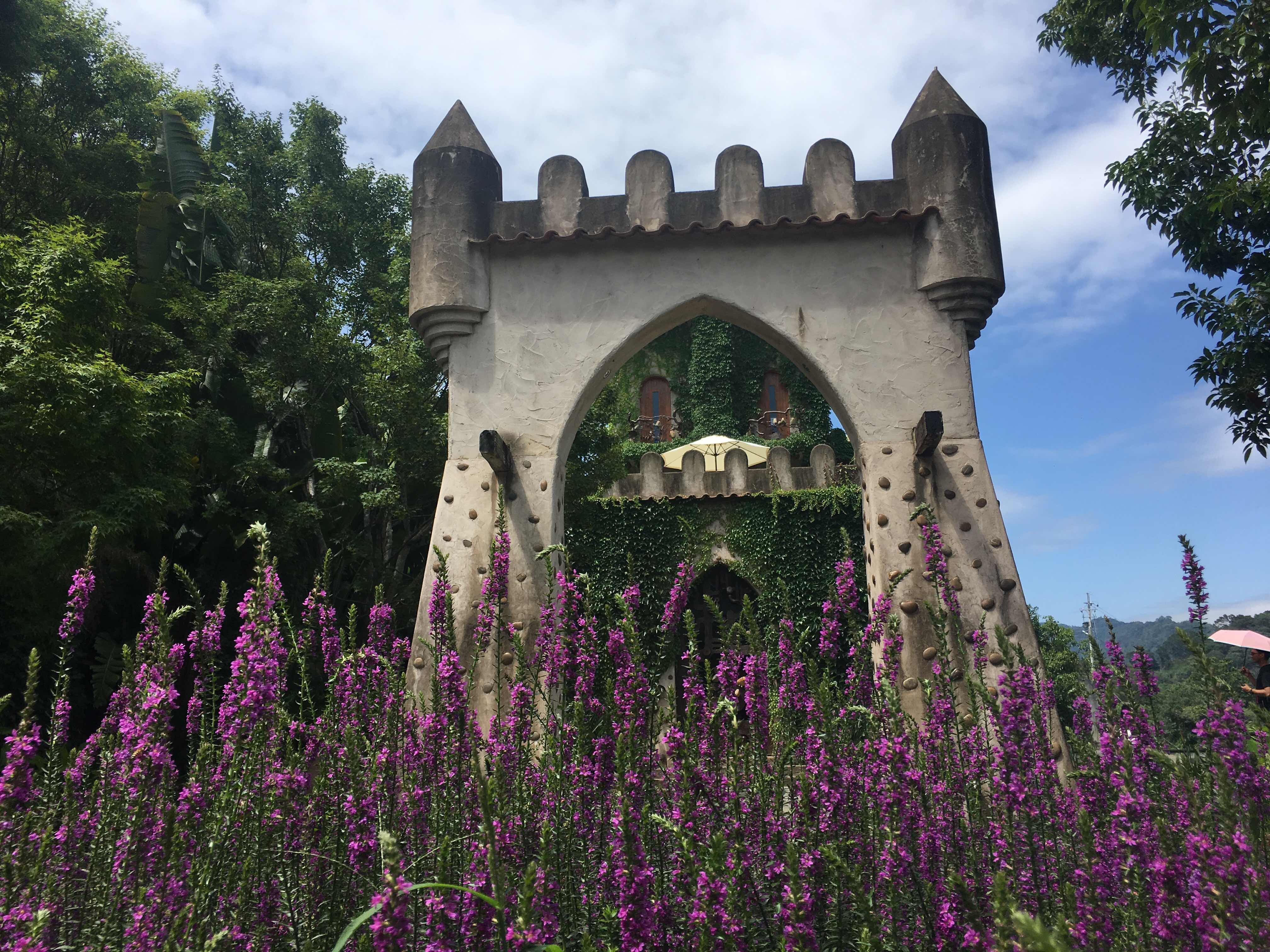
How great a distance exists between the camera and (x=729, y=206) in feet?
20.6

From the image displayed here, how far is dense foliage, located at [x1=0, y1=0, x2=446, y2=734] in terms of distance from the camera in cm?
815

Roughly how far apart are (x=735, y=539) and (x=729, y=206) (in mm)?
8621

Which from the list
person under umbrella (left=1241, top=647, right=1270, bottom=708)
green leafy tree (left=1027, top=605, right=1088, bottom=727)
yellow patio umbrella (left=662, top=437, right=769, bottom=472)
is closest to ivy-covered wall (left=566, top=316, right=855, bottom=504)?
yellow patio umbrella (left=662, top=437, right=769, bottom=472)

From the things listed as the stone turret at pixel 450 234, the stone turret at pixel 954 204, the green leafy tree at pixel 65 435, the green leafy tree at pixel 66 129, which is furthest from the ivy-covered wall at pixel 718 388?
the stone turret at pixel 954 204

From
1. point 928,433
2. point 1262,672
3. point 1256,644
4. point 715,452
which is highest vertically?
point 715,452

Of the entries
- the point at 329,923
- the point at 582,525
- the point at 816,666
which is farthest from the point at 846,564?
the point at 582,525

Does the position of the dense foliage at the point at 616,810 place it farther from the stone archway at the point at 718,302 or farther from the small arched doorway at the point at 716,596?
the small arched doorway at the point at 716,596

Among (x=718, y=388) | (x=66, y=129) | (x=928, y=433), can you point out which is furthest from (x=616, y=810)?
(x=718, y=388)

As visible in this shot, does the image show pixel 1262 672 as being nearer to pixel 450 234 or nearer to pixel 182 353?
pixel 450 234

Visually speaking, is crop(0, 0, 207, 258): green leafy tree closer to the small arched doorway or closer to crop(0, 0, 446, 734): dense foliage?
crop(0, 0, 446, 734): dense foliage

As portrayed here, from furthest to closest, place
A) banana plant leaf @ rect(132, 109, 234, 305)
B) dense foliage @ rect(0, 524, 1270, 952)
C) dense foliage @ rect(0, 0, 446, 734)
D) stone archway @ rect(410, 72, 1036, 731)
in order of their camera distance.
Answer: banana plant leaf @ rect(132, 109, 234, 305)
dense foliage @ rect(0, 0, 446, 734)
stone archway @ rect(410, 72, 1036, 731)
dense foliage @ rect(0, 524, 1270, 952)

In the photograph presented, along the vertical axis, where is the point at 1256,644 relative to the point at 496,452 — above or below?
below

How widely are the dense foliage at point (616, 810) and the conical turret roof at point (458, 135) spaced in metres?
4.44

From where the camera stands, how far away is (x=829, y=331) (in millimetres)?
6027
